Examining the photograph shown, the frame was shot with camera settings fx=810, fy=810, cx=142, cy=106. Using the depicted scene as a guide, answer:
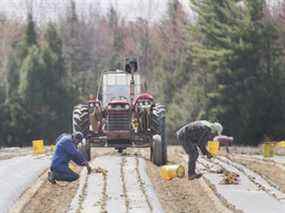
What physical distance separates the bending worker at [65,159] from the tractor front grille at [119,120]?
5.84 metres

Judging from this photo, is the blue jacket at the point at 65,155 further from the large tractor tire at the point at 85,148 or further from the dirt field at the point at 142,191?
the large tractor tire at the point at 85,148

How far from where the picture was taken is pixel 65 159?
1689 cm

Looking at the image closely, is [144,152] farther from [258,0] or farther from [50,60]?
[50,60]

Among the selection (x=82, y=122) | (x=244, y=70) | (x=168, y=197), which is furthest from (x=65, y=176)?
(x=244, y=70)

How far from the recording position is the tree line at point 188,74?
157 feet

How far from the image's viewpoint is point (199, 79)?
2157 inches

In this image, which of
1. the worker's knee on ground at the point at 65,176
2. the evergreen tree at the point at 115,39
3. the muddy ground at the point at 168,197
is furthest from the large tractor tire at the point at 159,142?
the evergreen tree at the point at 115,39

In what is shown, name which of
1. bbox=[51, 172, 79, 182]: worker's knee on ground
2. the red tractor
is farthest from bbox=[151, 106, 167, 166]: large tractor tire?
bbox=[51, 172, 79, 182]: worker's knee on ground

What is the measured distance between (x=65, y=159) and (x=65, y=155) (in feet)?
0.27

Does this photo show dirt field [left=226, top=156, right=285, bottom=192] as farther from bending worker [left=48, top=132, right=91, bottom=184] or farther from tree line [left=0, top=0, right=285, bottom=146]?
tree line [left=0, top=0, right=285, bottom=146]

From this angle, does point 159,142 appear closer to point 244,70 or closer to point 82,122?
point 82,122

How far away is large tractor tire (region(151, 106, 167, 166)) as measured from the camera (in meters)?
22.1

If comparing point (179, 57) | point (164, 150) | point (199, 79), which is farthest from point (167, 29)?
point (164, 150)

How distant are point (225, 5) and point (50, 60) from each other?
12430 mm
